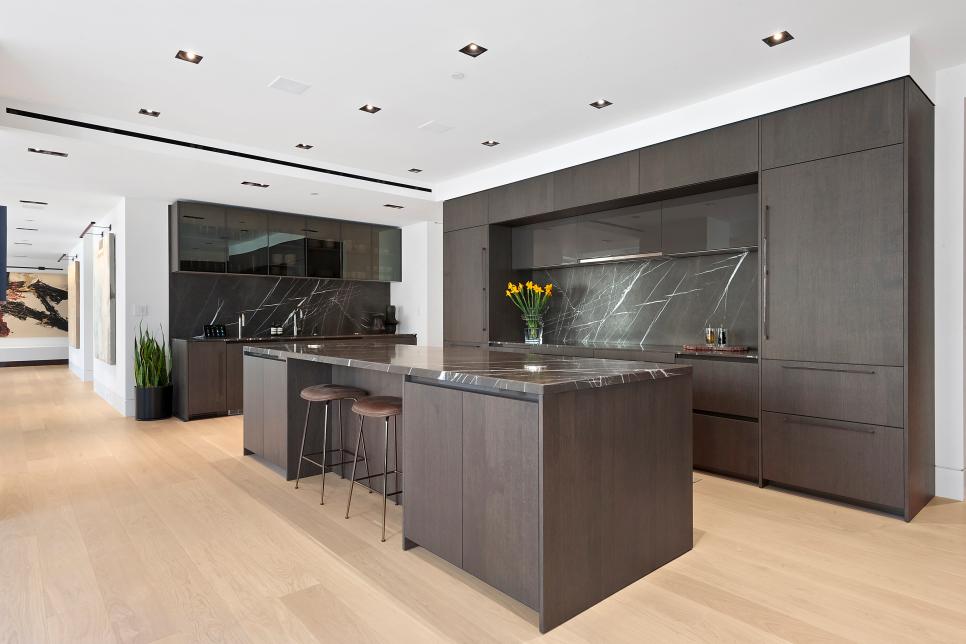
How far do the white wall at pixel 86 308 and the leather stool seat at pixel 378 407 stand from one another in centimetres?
791

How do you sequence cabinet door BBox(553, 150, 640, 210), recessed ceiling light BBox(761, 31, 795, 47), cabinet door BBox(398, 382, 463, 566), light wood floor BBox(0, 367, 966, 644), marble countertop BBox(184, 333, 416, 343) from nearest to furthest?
light wood floor BBox(0, 367, 966, 644) < cabinet door BBox(398, 382, 463, 566) < recessed ceiling light BBox(761, 31, 795, 47) < cabinet door BBox(553, 150, 640, 210) < marble countertop BBox(184, 333, 416, 343)

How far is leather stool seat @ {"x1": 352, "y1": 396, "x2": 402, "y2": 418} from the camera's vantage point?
294 centimetres

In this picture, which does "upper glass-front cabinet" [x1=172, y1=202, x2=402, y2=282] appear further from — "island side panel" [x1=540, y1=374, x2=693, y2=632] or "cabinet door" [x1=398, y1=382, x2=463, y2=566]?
"island side panel" [x1=540, y1=374, x2=693, y2=632]

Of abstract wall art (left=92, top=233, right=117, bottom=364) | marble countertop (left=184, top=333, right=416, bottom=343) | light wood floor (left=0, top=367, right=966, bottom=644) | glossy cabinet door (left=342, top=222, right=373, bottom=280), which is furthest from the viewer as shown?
glossy cabinet door (left=342, top=222, right=373, bottom=280)

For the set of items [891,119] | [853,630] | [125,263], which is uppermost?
[891,119]

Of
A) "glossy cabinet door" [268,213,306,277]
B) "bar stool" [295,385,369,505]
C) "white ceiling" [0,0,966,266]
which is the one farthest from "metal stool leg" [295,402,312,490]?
"glossy cabinet door" [268,213,306,277]

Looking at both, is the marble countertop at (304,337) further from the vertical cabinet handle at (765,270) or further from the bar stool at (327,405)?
the vertical cabinet handle at (765,270)

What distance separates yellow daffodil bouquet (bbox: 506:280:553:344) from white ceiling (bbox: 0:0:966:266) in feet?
4.60

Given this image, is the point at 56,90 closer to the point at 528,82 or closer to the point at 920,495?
the point at 528,82

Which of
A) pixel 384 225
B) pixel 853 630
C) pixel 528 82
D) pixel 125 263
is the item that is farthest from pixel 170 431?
pixel 853 630

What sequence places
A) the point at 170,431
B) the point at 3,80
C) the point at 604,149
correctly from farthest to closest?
the point at 170,431 < the point at 604,149 < the point at 3,80

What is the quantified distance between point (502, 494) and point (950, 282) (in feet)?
10.4

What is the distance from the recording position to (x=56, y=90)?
3.73m

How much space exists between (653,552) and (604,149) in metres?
3.36
